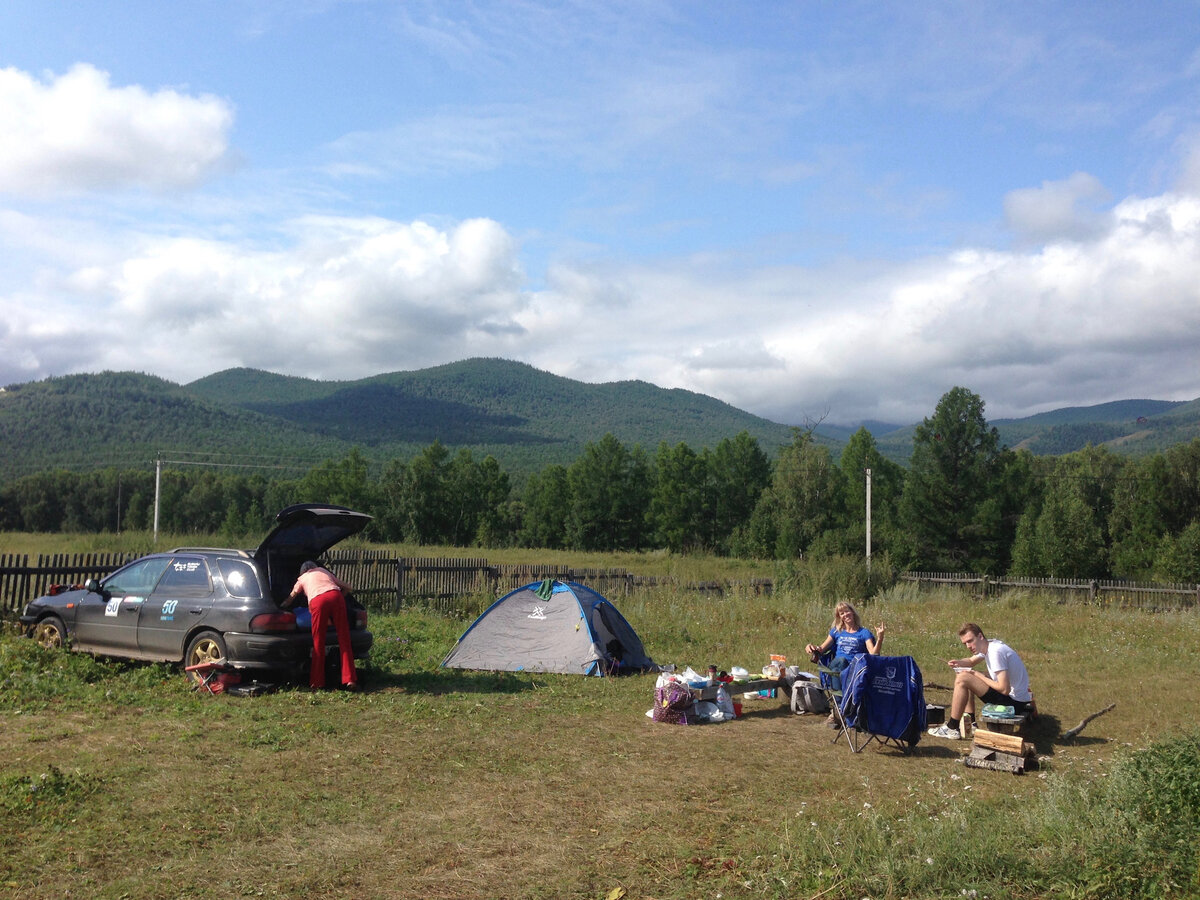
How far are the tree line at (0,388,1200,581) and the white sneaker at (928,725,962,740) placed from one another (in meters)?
28.4

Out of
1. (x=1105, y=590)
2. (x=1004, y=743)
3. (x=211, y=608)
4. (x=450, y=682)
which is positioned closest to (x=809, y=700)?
(x=1004, y=743)

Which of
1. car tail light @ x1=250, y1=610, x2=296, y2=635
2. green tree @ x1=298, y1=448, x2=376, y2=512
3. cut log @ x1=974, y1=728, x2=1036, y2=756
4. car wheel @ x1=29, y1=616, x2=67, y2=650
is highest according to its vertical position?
green tree @ x1=298, y1=448, x2=376, y2=512

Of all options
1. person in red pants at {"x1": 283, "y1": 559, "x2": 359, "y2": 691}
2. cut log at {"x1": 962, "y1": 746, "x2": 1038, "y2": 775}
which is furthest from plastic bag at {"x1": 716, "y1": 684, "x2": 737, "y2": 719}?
person in red pants at {"x1": 283, "y1": 559, "x2": 359, "y2": 691}

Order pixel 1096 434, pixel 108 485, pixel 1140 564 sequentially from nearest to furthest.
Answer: pixel 1140 564, pixel 108 485, pixel 1096 434

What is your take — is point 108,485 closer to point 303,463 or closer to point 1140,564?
point 303,463

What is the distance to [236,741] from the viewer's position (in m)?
7.20

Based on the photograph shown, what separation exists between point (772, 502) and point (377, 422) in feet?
393

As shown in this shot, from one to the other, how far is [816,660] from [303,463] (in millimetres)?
95611

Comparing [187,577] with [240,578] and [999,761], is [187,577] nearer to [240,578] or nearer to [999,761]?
[240,578]

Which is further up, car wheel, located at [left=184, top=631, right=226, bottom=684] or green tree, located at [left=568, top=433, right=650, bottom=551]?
green tree, located at [left=568, top=433, right=650, bottom=551]

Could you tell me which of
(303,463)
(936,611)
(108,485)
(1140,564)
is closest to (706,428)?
(303,463)

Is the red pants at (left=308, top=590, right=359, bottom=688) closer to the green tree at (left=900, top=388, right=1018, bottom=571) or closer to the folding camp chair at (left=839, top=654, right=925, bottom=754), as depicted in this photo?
the folding camp chair at (left=839, top=654, right=925, bottom=754)

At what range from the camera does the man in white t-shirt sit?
862 cm

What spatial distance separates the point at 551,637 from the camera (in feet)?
39.0
